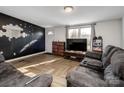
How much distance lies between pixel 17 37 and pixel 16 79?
Result: 3.44 meters

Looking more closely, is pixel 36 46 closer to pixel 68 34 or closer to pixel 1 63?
pixel 68 34

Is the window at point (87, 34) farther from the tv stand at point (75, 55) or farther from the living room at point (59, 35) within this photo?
the tv stand at point (75, 55)

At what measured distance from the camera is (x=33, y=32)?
549cm

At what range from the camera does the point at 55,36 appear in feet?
19.9

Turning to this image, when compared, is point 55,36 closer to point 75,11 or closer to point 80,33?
point 80,33

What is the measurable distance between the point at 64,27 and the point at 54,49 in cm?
158

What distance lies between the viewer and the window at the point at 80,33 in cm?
479

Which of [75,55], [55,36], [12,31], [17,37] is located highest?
[12,31]

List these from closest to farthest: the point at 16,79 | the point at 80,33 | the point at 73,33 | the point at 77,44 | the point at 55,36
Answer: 1. the point at 16,79
2. the point at 77,44
3. the point at 80,33
4. the point at 73,33
5. the point at 55,36

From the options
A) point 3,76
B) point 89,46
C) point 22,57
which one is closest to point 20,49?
point 22,57

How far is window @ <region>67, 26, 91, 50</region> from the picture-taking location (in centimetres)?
479

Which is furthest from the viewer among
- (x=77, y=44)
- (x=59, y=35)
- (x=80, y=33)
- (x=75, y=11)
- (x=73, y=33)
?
(x=59, y=35)

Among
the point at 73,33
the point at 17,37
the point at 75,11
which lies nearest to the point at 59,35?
the point at 73,33

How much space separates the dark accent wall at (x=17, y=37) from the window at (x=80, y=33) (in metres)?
2.20
